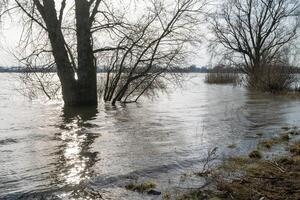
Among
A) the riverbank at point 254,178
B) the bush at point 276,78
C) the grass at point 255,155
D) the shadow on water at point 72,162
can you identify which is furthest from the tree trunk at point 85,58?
the bush at point 276,78

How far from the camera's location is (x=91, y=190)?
21.0ft

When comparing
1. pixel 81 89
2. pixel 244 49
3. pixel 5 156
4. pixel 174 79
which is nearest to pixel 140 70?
pixel 174 79

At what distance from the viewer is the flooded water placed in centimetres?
677

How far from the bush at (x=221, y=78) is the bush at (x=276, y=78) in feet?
33.5

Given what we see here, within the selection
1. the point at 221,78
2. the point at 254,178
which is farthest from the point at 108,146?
the point at 221,78

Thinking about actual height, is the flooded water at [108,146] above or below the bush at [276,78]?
below

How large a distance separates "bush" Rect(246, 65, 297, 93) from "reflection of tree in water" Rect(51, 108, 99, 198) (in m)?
22.3

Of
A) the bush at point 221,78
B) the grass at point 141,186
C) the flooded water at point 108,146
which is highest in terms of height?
the bush at point 221,78

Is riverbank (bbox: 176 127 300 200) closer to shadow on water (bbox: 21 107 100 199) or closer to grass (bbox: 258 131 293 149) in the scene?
grass (bbox: 258 131 293 149)

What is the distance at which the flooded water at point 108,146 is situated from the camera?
6766 millimetres

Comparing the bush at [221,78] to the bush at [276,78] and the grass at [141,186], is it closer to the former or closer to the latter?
the bush at [276,78]

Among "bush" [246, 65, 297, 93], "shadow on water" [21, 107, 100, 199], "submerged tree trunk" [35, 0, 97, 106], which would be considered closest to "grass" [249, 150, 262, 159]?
"shadow on water" [21, 107, 100, 199]

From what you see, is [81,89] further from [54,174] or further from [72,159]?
[54,174]

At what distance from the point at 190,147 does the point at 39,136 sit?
14.2 feet
